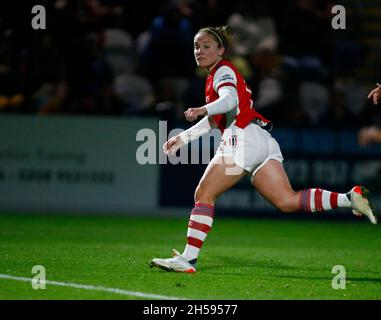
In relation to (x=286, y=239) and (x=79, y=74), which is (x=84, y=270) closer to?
(x=286, y=239)

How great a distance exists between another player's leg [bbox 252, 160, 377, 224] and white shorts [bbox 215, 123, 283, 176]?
8 centimetres

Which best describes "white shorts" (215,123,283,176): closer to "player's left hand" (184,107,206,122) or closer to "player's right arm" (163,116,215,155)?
"player's right arm" (163,116,215,155)

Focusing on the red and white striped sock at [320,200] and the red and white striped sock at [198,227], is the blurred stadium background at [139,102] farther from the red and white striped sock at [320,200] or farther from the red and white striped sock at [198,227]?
the red and white striped sock at [198,227]

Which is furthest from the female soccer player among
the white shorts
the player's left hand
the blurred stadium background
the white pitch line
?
the blurred stadium background

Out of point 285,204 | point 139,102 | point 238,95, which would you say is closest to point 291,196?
point 285,204

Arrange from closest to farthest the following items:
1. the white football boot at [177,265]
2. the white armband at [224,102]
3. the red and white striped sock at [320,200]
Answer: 1. the white armband at [224,102]
2. the white football boot at [177,265]
3. the red and white striped sock at [320,200]

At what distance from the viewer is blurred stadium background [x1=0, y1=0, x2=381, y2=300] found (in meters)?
15.0

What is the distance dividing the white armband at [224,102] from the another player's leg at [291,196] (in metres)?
0.75

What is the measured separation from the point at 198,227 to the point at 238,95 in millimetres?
1282

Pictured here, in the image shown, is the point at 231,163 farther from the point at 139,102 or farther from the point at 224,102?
the point at 139,102

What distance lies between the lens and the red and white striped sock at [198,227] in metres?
8.02

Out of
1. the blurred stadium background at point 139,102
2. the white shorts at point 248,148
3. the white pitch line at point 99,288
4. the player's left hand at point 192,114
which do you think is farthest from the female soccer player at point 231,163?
the blurred stadium background at point 139,102

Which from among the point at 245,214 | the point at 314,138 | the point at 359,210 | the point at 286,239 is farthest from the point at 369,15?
the point at 359,210
